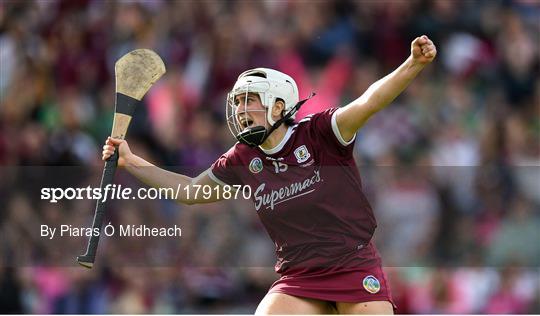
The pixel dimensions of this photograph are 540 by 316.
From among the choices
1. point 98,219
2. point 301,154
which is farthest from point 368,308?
point 98,219

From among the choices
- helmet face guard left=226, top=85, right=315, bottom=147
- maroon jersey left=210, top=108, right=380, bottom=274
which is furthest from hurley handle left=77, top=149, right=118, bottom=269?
maroon jersey left=210, top=108, right=380, bottom=274

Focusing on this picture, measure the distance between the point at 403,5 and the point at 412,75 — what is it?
5.09 meters

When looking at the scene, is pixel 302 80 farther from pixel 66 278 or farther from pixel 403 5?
pixel 66 278

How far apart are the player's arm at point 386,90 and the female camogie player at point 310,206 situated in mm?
22

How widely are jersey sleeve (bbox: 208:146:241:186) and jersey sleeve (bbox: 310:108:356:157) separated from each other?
0.47m

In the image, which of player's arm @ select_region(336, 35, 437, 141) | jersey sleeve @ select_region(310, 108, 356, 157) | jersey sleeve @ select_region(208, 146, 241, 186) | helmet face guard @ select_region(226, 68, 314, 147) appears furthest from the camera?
jersey sleeve @ select_region(208, 146, 241, 186)

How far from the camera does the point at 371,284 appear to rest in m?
5.77

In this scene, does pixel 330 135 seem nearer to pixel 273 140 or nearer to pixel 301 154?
pixel 301 154

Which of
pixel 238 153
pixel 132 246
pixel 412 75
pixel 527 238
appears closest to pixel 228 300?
pixel 132 246

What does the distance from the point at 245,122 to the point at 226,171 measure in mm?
334

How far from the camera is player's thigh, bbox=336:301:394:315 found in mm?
5719

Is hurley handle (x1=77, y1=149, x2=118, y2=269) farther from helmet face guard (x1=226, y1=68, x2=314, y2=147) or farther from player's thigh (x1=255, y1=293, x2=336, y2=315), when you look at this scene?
player's thigh (x1=255, y1=293, x2=336, y2=315)

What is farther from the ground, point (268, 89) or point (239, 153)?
point (268, 89)

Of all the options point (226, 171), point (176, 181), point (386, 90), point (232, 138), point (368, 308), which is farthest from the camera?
point (232, 138)
